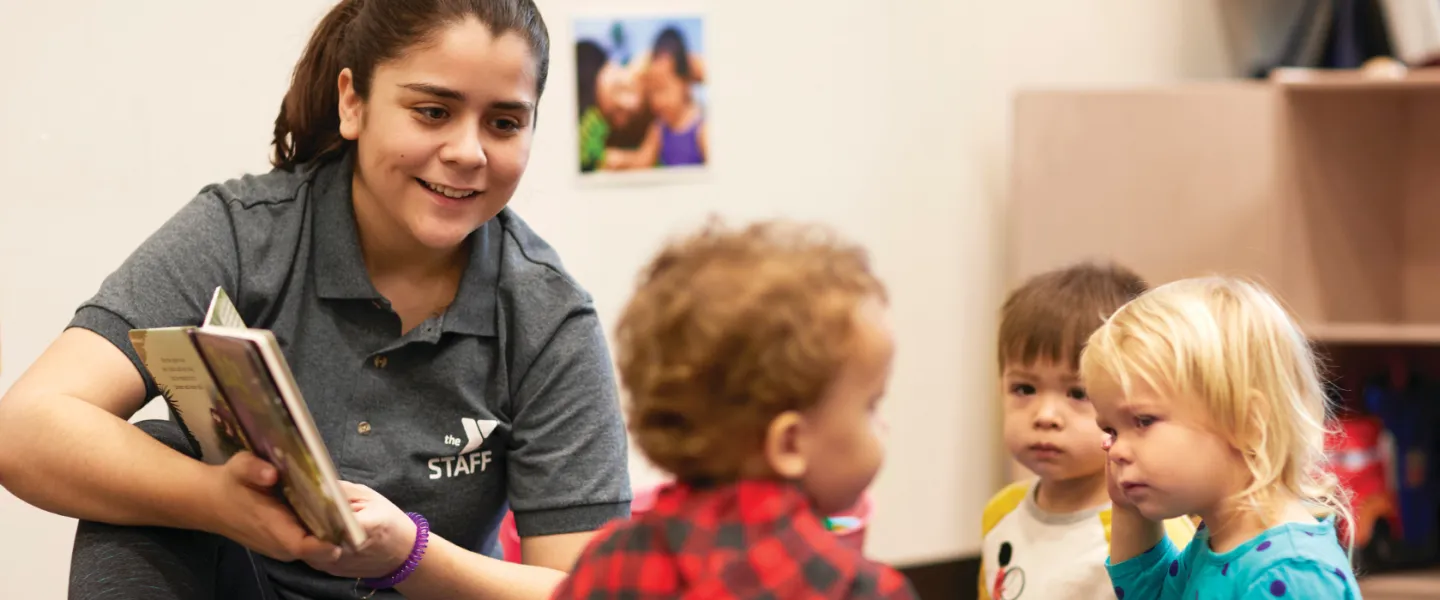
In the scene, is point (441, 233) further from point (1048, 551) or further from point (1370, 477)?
point (1370, 477)

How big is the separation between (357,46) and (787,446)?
2.60 ft

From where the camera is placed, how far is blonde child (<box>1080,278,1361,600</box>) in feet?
4.26

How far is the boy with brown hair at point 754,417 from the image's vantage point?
1008 mm

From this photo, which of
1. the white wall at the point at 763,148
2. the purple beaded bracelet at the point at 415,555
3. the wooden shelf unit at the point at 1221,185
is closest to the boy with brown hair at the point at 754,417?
the purple beaded bracelet at the point at 415,555

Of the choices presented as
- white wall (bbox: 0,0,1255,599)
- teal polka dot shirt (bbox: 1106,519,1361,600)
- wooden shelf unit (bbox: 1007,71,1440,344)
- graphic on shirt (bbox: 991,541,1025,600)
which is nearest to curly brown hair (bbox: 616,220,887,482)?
teal polka dot shirt (bbox: 1106,519,1361,600)

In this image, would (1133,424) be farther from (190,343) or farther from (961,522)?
(961,522)

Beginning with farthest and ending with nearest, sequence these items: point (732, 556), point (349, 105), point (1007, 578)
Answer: point (1007, 578)
point (349, 105)
point (732, 556)

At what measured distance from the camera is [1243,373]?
1.31m

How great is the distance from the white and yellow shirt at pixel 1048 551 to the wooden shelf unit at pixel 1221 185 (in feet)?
4.13

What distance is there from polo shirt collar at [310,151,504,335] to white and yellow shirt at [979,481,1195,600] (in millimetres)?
690

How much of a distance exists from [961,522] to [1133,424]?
196 centimetres

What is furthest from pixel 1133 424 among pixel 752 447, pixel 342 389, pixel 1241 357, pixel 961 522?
pixel 961 522

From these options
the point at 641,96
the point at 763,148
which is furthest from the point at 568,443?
the point at 763,148

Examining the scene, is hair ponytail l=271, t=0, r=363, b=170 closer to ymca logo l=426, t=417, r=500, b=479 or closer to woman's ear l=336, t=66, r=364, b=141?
woman's ear l=336, t=66, r=364, b=141
